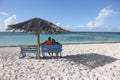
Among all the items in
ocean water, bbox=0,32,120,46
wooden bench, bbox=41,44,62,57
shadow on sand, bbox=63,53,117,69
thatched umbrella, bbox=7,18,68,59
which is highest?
thatched umbrella, bbox=7,18,68,59

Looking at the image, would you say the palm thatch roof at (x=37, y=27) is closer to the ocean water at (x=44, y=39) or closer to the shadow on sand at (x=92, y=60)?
the shadow on sand at (x=92, y=60)

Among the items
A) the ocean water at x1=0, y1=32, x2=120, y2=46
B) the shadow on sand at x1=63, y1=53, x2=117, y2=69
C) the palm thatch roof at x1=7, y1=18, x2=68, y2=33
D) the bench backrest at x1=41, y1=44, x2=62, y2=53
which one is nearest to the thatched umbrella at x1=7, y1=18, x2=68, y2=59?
the palm thatch roof at x1=7, y1=18, x2=68, y2=33

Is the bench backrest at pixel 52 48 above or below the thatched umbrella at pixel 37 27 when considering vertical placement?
below

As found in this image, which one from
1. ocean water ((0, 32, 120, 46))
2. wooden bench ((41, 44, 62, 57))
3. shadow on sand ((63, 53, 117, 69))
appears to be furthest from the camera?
ocean water ((0, 32, 120, 46))

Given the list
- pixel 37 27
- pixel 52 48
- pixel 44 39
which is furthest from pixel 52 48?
pixel 44 39

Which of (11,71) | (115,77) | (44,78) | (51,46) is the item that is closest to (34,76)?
(44,78)

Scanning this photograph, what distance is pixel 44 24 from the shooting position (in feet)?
30.3

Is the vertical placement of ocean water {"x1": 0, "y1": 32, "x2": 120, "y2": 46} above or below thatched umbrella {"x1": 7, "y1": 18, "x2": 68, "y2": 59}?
below

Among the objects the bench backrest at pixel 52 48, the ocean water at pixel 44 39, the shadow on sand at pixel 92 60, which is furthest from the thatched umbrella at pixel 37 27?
the ocean water at pixel 44 39

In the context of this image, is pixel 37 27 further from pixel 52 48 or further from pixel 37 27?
pixel 52 48

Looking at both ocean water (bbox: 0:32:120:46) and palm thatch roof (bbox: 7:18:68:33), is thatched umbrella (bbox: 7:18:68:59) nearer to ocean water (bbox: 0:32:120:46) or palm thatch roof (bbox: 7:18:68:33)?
palm thatch roof (bbox: 7:18:68:33)

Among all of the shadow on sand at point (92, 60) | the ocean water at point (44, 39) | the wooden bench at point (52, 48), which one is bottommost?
the ocean water at point (44, 39)

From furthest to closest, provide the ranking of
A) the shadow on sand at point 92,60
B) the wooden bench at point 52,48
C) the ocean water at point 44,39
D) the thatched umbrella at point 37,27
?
the ocean water at point 44,39 → the wooden bench at point 52,48 → the thatched umbrella at point 37,27 → the shadow on sand at point 92,60

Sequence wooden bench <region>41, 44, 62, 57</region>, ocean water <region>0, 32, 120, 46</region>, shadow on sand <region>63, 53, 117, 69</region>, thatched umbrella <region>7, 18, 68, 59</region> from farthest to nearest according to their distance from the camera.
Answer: ocean water <region>0, 32, 120, 46</region> < wooden bench <region>41, 44, 62, 57</region> < thatched umbrella <region>7, 18, 68, 59</region> < shadow on sand <region>63, 53, 117, 69</region>
